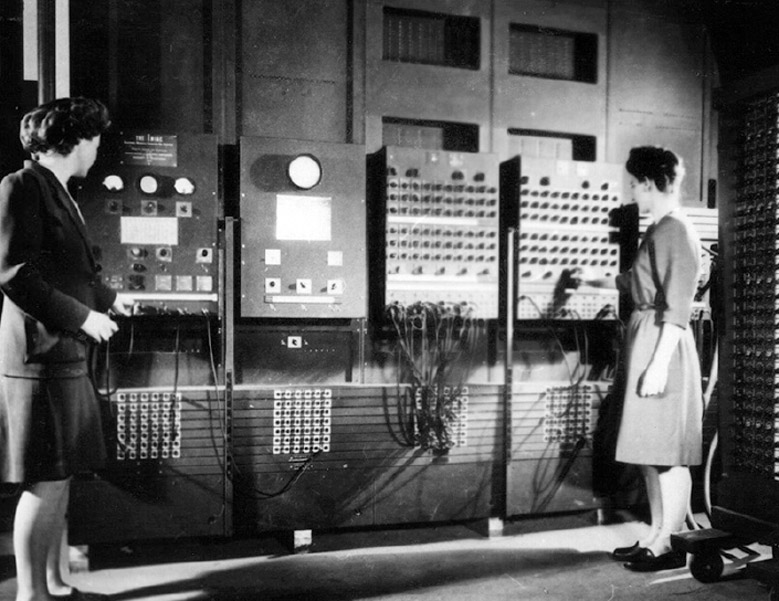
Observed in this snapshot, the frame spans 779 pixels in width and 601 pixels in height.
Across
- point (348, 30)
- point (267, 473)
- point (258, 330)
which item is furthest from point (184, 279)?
point (348, 30)

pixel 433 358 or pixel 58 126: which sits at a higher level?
pixel 58 126

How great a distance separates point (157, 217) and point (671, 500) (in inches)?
95.2

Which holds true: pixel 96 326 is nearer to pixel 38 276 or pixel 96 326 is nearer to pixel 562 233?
pixel 38 276

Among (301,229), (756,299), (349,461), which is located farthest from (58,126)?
(756,299)

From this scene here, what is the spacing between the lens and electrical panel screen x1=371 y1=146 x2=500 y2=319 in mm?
3111

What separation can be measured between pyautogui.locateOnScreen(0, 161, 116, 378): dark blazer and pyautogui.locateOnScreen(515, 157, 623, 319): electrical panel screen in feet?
6.51

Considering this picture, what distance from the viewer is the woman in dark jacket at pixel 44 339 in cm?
203

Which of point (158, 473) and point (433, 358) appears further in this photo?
point (433, 358)

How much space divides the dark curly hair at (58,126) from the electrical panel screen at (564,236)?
1.95 meters

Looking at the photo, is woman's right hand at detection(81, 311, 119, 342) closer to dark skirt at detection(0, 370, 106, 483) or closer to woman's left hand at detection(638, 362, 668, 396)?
dark skirt at detection(0, 370, 106, 483)

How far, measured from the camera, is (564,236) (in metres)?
3.29

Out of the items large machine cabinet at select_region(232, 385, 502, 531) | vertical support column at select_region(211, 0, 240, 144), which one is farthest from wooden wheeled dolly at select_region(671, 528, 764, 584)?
vertical support column at select_region(211, 0, 240, 144)

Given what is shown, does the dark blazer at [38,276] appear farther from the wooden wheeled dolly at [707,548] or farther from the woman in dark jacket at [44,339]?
the wooden wheeled dolly at [707,548]

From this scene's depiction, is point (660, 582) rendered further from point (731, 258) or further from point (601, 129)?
point (601, 129)
